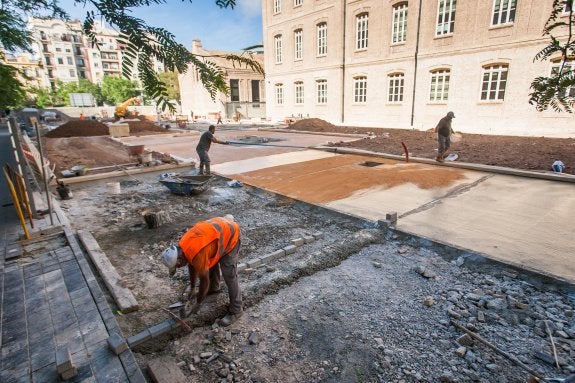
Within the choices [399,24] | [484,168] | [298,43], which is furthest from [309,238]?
[298,43]

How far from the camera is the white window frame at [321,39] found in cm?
2602

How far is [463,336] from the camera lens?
3.48 meters

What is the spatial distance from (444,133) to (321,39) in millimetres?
18496

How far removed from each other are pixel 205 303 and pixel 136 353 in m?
0.95

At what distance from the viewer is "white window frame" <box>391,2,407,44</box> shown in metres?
21.1

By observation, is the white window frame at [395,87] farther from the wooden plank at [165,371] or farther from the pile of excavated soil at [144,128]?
the wooden plank at [165,371]

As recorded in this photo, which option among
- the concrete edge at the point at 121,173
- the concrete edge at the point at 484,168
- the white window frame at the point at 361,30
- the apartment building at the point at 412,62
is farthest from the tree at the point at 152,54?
the white window frame at the point at 361,30

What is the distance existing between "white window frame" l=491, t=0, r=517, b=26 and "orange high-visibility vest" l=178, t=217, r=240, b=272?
20.1 metres

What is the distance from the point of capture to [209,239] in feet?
11.4

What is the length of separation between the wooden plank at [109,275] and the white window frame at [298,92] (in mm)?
25603

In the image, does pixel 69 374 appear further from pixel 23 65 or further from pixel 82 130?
pixel 82 130

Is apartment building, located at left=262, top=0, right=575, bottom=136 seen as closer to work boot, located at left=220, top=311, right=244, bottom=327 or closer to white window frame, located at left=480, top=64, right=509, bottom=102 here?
white window frame, located at left=480, top=64, right=509, bottom=102

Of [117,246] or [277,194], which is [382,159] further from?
[117,246]

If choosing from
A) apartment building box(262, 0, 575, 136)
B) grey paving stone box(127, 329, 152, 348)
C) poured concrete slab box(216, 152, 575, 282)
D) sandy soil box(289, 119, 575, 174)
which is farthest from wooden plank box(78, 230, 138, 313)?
apartment building box(262, 0, 575, 136)
